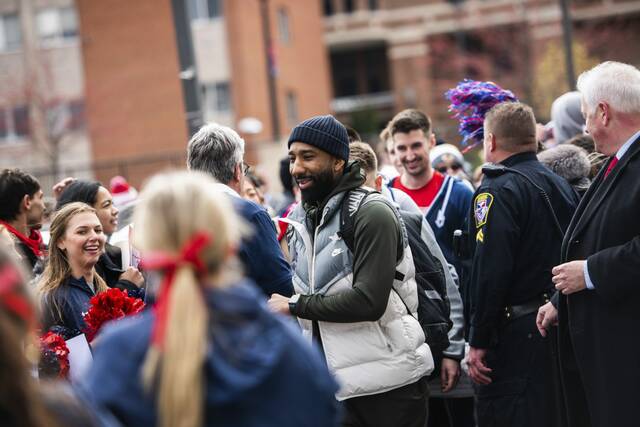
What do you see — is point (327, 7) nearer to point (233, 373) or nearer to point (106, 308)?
point (106, 308)

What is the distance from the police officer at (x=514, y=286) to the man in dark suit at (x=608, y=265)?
1.38ft

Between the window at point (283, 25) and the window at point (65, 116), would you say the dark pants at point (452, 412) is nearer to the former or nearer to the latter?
the window at point (65, 116)

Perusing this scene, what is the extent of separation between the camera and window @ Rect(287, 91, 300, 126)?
37.6 meters

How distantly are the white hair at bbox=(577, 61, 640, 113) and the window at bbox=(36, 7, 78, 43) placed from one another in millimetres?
31731

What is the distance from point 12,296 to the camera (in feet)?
7.36

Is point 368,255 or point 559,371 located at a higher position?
point 368,255

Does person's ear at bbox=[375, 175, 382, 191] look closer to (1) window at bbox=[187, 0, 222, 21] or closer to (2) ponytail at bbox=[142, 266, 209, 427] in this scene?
(2) ponytail at bbox=[142, 266, 209, 427]

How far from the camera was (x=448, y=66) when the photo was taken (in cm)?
4572

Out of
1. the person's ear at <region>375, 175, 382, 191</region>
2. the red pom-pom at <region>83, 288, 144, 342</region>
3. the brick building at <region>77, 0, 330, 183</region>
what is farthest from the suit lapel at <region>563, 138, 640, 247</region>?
the brick building at <region>77, 0, 330, 183</region>

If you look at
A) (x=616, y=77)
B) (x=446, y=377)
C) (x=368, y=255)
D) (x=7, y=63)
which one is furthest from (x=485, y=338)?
(x=7, y=63)

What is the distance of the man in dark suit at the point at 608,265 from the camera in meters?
4.38

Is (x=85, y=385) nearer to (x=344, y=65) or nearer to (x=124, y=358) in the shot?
(x=124, y=358)

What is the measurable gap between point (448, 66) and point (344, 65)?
7454 millimetres

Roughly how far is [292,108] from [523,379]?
33.4 metres
